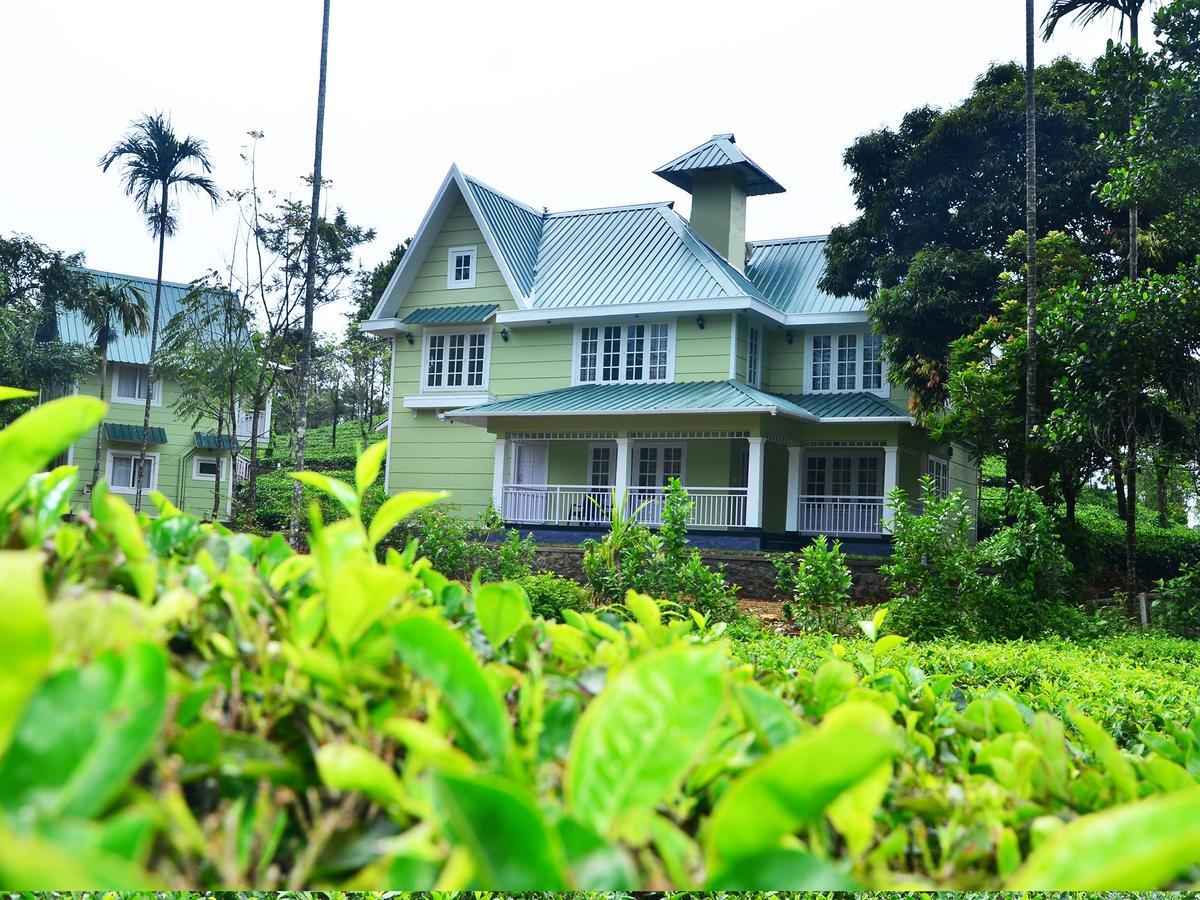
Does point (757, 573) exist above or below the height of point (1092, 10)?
below

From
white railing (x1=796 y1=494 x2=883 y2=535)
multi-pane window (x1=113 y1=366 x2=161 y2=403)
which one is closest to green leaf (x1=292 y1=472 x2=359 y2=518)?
white railing (x1=796 y1=494 x2=883 y2=535)

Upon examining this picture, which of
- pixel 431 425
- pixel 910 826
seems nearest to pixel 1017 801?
pixel 910 826

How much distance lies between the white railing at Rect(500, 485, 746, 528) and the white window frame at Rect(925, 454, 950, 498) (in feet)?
13.1

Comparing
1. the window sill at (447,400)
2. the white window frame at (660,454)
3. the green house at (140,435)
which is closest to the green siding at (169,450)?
the green house at (140,435)

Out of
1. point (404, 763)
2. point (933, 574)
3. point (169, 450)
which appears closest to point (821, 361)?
point (933, 574)

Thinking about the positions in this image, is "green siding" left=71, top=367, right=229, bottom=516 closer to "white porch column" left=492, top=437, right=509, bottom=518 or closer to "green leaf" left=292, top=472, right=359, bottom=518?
"white porch column" left=492, top=437, right=509, bottom=518

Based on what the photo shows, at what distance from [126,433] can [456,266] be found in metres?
13.2

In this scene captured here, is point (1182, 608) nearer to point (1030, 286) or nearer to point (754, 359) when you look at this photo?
point (1030, 286)

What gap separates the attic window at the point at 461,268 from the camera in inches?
858

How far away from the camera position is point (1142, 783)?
1.11 meters

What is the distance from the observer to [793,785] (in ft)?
2.18

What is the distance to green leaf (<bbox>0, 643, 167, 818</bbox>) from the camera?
62cm

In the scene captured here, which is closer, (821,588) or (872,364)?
(821,588)

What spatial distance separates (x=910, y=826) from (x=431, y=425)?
21.6 m
